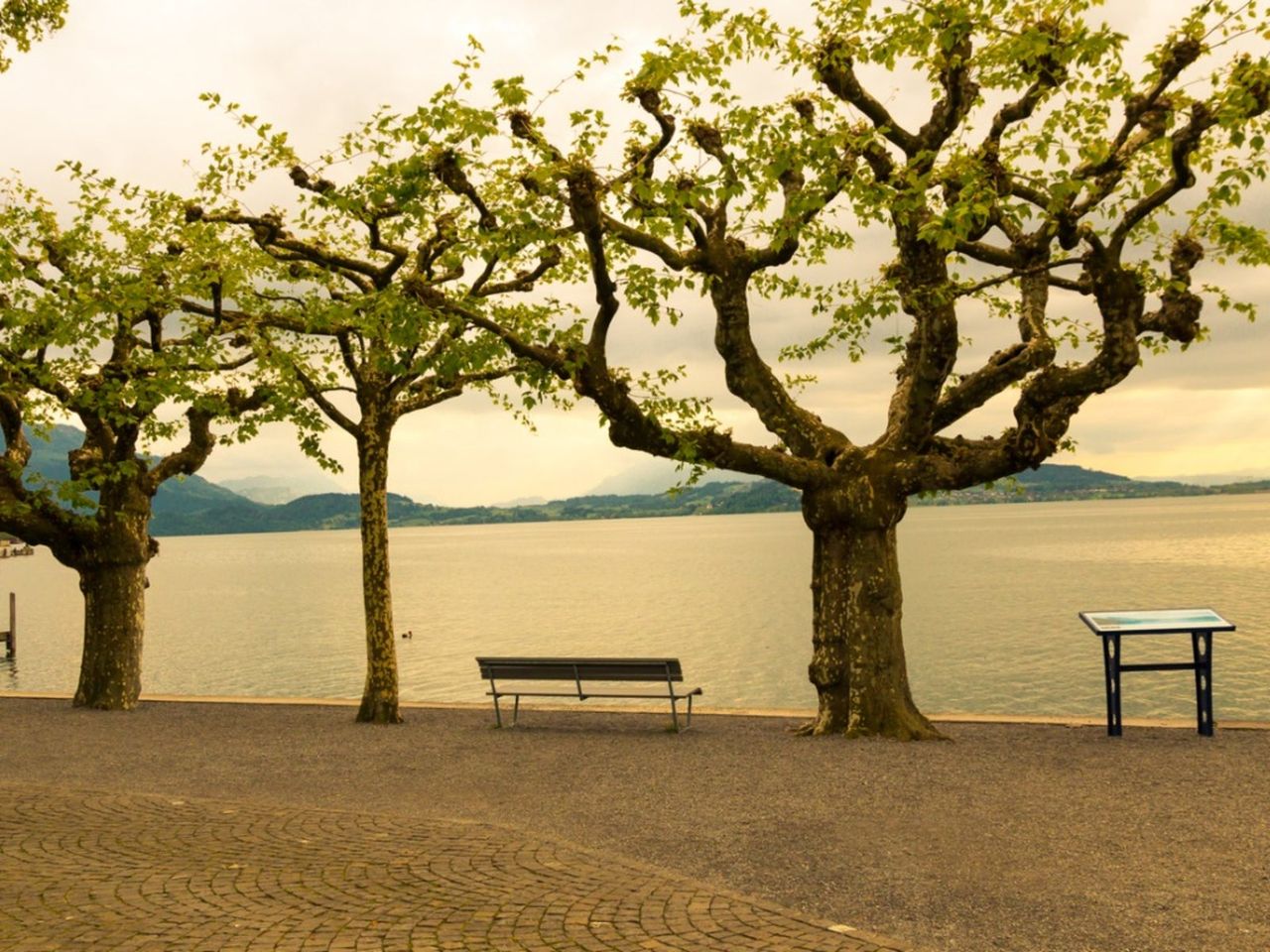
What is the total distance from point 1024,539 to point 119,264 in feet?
531

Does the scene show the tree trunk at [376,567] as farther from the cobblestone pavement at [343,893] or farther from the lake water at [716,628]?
the lake water at [716,628]

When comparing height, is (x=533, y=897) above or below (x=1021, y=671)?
above

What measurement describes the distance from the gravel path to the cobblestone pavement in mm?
576

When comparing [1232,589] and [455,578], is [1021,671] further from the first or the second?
[455,578]

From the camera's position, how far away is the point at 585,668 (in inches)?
637

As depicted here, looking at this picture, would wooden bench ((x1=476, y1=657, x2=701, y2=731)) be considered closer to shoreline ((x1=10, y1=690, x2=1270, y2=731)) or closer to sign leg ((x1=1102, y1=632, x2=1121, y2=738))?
shoreline ((x1=10, y1=690, x2=1270, y2=731))

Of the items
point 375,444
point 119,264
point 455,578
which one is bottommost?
point 455,578

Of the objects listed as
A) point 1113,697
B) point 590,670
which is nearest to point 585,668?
point 590,670

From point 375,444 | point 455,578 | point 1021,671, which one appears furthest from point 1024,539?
point 375,444

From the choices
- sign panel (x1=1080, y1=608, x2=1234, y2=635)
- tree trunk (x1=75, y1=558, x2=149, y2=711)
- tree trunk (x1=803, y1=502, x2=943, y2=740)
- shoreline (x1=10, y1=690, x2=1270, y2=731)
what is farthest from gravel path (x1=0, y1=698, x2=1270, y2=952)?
tree trunk (x1=75, y1=558, x2=149, y2=711)

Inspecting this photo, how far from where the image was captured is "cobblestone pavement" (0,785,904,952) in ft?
23.9

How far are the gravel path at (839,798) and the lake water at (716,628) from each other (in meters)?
17.1

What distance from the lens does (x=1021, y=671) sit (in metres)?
38.2

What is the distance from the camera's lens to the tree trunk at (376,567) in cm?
1755
